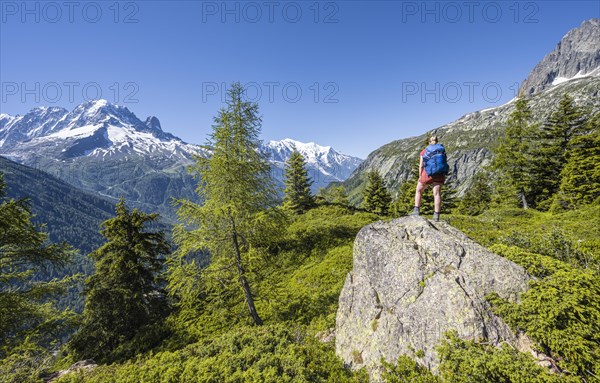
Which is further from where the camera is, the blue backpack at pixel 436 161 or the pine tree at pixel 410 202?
the pine tree at pixel 410 202

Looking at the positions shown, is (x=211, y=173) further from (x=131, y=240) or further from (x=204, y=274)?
(x=131, y=240)

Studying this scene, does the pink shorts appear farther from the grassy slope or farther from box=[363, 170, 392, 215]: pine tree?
box=[363, 170, 392, 215]: pine tree

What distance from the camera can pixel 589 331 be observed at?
4.87 m

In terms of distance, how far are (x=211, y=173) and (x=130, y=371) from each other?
25.6 feet

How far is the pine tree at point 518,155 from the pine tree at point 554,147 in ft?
3.08

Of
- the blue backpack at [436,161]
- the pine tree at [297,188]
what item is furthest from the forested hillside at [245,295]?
the pine tree at [297,188]

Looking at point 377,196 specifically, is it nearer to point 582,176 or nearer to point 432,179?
point 582,176

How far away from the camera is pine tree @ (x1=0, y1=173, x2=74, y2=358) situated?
10922 millimetres

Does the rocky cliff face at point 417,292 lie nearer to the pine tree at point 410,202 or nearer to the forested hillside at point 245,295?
the forested hillside at point 245,295

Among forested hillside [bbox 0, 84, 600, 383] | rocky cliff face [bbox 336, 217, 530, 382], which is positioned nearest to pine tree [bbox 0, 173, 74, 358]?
forested hillside [bbox 0, 84, 600, 383]

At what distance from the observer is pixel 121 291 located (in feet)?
52.8

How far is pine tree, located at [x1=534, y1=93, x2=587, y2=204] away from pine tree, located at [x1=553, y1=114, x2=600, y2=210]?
3.40 metres

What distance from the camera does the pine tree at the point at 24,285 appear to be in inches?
430

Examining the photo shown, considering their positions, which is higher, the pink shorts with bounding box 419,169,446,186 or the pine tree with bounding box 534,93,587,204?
the pine tree with bounding box 534,93,587,204
